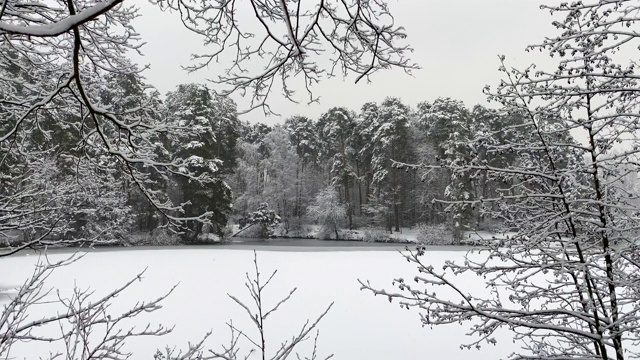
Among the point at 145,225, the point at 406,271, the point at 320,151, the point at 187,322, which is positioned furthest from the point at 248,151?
the point at 187,322

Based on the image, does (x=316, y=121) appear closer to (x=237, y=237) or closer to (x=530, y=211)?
(x=237, y=237)

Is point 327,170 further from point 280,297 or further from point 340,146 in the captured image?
point 280,297

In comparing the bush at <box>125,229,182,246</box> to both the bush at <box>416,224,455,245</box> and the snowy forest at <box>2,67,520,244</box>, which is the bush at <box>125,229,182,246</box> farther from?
the bush at <box>416,224,455,245</box>

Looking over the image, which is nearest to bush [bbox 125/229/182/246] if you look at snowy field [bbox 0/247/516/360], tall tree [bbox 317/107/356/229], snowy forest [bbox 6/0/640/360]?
snowy forest [bbox 6/0/640/360]

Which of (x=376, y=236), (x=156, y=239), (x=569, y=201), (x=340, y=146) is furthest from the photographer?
(x=340, y=146)

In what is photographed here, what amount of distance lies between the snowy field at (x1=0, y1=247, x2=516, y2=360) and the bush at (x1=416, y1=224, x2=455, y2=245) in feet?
29.5

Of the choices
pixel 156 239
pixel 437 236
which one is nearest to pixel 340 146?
pixel 437 236

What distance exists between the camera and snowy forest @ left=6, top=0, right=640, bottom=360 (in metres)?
2.48

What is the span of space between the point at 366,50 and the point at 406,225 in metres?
33.7

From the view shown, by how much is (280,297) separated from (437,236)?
60.6 feet

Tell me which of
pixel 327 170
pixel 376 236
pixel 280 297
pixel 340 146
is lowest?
pixel 280 297

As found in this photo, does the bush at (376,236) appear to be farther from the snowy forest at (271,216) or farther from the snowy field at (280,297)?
the snowy field at (280,297)

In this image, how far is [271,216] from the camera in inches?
1208

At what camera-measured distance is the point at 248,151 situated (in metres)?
35.3
